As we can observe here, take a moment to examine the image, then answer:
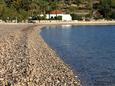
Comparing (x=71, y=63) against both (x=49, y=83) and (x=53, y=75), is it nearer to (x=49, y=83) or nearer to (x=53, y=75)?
(x=53, y=75)

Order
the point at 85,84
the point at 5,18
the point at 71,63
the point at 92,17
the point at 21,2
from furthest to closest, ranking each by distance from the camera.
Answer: the point at 92,17 → the point at 21,2 → the point at 5,18 → the point at 71,63 → the point at 85,84

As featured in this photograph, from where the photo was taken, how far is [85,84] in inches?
881

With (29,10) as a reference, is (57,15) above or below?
below

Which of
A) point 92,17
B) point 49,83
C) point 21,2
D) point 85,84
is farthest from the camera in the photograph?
point 92,17

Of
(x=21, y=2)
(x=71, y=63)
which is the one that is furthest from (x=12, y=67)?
(x=21, y=2)

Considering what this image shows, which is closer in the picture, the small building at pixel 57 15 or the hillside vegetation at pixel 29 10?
the hillside vegetation at pixel 29 10

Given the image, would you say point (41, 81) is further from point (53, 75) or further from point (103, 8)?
point (103, 8)

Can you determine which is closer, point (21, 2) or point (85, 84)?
point (85, 84)

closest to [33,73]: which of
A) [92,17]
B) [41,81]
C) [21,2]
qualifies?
[41,81]

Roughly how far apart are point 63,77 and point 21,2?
492ft

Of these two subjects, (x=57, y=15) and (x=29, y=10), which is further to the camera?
(x=57, y=15)

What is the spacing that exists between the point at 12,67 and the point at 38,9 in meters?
155

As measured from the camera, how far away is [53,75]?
22.8m

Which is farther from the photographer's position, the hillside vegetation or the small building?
the small building
